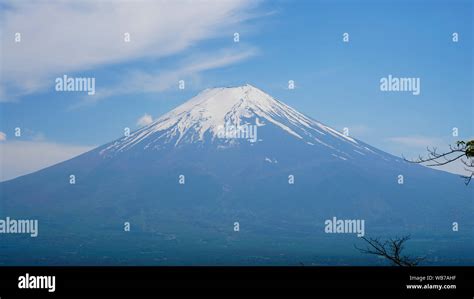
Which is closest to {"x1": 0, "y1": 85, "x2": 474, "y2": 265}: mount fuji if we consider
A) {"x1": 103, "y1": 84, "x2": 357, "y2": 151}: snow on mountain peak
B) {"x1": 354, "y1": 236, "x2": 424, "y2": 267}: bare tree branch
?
{"x1": 103, "y1": 84, "x2": 357, "y2": 151}: snow on mountain peak

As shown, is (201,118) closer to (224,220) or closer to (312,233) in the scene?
(224,220)

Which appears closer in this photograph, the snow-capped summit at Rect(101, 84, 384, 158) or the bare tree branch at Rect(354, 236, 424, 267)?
the bare tree branch at Rect(354, 236, 424, 267)

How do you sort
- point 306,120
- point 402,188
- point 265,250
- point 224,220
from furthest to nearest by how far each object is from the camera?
point 402,188, point 306,120, point 224,220, point 265,250

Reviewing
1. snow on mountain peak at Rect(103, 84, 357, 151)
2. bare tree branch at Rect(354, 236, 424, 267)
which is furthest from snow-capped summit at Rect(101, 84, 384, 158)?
bare tree branch at Rect(354, 236, 424, 267)

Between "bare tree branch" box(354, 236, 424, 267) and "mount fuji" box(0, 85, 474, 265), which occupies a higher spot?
"mount fuji" box(0, 85, 474, 265)

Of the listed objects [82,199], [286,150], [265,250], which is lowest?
[265,250]

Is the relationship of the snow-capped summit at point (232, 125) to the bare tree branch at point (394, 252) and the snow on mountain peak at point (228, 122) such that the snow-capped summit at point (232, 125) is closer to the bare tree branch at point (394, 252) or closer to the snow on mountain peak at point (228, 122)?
the snow on mountain peak at point (228, 122)
